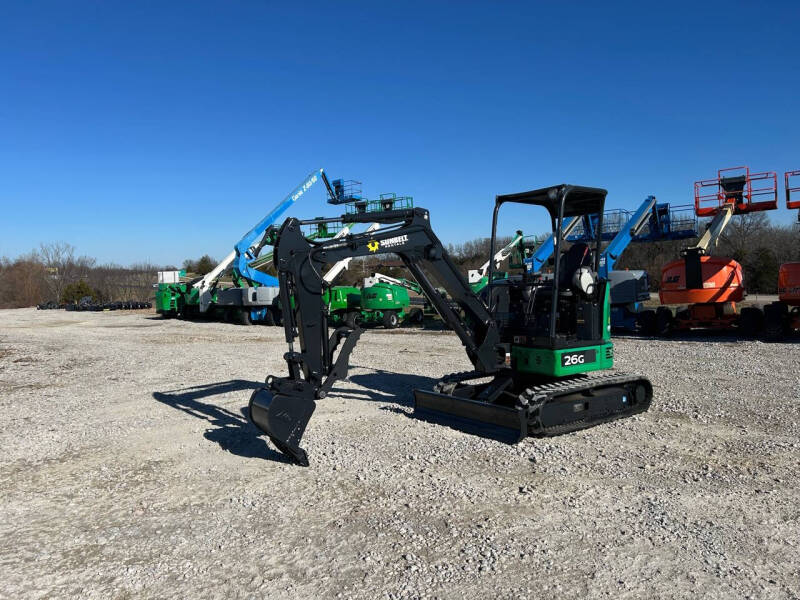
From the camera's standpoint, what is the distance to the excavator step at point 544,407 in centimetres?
700

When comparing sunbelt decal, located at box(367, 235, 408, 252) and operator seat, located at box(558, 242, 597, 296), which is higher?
sunbelt decal, located at box(367, 235, 408, 252)

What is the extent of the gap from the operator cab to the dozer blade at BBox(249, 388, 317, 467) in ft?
10.6

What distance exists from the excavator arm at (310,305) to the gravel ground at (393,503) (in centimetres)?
57

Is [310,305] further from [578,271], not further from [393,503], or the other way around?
[578,271]

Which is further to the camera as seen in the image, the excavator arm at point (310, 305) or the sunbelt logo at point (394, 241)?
the sunbelt logo at point (394, 241)

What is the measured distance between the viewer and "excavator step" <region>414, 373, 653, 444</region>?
23.0ft

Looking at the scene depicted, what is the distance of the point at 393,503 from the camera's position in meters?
5.29

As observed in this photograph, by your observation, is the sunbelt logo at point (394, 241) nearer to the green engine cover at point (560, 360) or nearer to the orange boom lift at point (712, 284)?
the green engine cover at point (560, 360)

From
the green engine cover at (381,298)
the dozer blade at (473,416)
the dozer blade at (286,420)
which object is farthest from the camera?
the green engine cover at (381,298)

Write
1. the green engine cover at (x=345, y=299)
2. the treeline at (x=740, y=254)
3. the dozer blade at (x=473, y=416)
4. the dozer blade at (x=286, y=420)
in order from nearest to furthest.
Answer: the dozer blade at (x=286, y=420) < the dozer blade at (x=473, y=416) < the green engine cover at (x=345, y=299) < the treeline at (x=740, y=254)

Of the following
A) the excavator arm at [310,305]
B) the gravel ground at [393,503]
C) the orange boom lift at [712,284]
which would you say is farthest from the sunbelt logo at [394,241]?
the orange boom lift at [712,284]

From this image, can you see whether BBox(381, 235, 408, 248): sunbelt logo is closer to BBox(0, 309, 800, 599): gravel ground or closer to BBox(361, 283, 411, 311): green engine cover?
BBox(0, 309, 800, 599): gravel ground

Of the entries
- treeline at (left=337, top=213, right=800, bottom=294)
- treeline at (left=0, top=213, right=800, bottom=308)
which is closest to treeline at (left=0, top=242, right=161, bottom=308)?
treeline at (left=0, top=213, right=800, bottom=308)

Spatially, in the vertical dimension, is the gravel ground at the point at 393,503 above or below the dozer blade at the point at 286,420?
below
